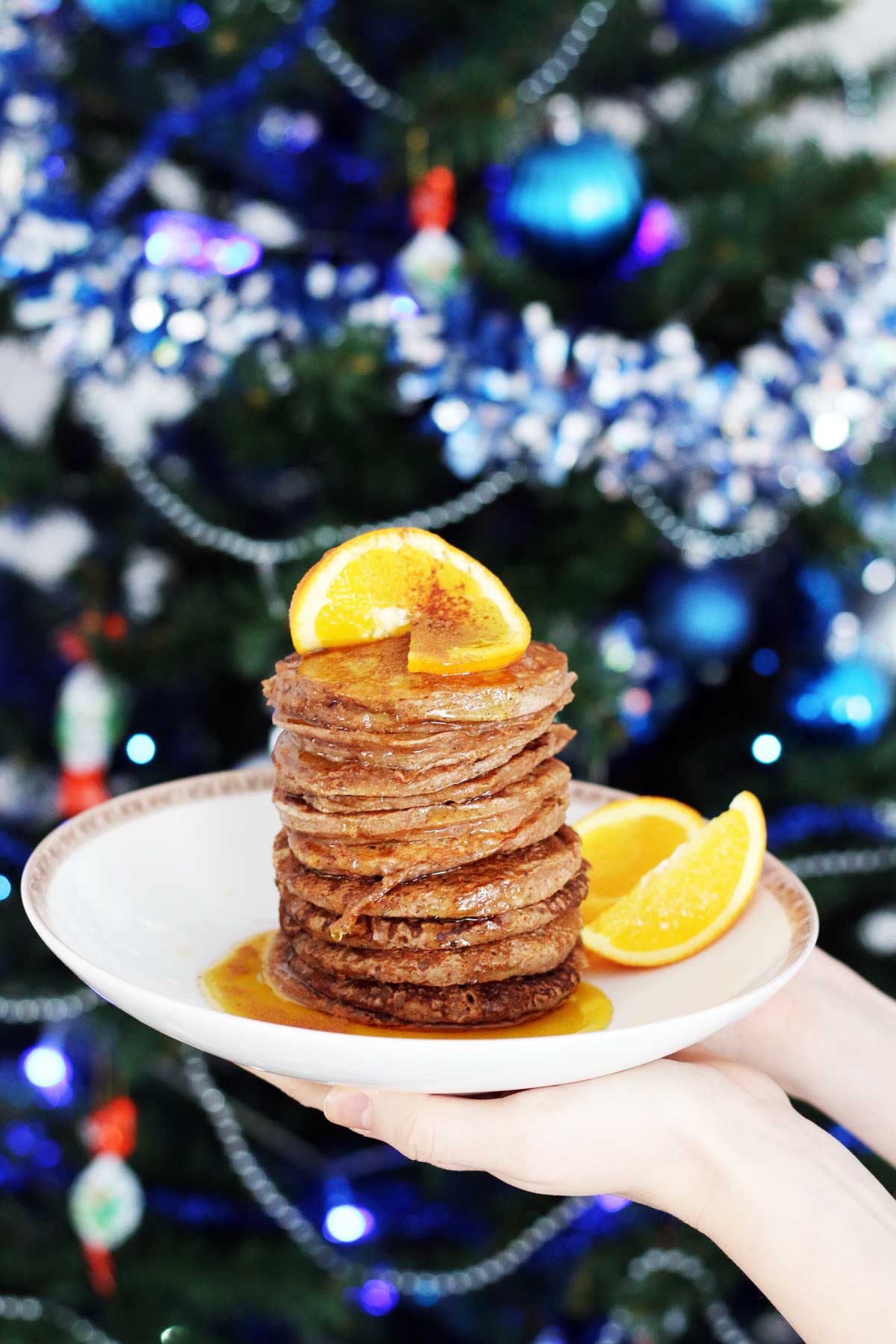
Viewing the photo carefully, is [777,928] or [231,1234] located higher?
[777,928]

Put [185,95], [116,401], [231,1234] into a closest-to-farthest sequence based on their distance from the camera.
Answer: [185,95], [231,1234], [116,401]

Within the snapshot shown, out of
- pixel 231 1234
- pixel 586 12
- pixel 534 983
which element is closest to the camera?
pixel 534 983

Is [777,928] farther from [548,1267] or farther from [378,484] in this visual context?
[548,1267]

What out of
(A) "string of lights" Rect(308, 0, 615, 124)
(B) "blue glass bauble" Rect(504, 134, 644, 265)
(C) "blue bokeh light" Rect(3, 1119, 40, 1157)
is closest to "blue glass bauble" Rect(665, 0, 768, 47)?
(A) "string of lights" Rect(308, 0, 615, 124)

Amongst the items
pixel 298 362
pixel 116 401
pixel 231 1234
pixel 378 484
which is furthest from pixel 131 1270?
pixel 116 401

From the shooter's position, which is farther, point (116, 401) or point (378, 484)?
point (116, 401)

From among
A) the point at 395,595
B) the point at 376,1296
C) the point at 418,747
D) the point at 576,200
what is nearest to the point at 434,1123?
the point at 418,747

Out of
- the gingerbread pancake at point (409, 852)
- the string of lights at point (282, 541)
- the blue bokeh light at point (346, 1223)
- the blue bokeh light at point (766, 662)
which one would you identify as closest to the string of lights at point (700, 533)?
the string of lights at point (282, 541)
